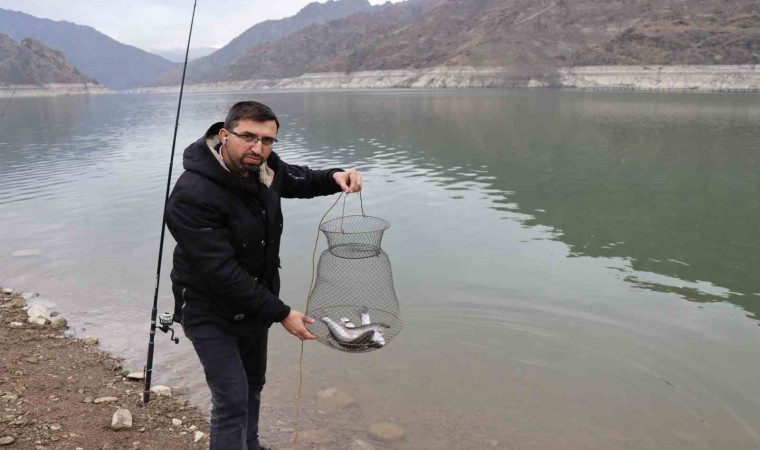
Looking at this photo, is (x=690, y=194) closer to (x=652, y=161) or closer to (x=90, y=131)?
(x=652, y=161)

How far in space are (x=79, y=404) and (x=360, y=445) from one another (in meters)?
2.65

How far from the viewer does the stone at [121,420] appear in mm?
4918

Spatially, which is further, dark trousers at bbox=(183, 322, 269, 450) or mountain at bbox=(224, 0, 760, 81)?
mountain at bbox=(224, 0, 760, 81)

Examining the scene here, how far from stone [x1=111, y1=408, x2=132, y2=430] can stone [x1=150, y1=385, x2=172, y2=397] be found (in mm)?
822

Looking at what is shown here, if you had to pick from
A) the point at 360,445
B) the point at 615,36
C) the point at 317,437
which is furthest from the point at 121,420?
the point at 615,36

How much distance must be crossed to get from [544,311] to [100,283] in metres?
7.70

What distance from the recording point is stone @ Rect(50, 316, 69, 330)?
7874mm

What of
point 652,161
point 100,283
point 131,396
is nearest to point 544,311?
point 131,396

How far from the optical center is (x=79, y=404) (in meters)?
5.31

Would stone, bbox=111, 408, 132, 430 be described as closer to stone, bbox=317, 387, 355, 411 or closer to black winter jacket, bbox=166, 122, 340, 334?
stone, bbox=317, 387, 355, 411

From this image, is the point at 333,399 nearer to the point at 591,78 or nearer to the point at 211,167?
the point at 211,167

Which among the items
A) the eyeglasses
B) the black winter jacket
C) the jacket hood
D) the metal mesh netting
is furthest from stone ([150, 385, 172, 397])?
the eyeglasses

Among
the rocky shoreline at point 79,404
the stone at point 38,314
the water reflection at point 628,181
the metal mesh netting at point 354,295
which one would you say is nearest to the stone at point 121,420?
the rocky shoreline at point 79,404

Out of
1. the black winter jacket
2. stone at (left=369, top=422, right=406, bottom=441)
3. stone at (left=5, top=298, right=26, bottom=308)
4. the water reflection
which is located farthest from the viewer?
the water reflection
